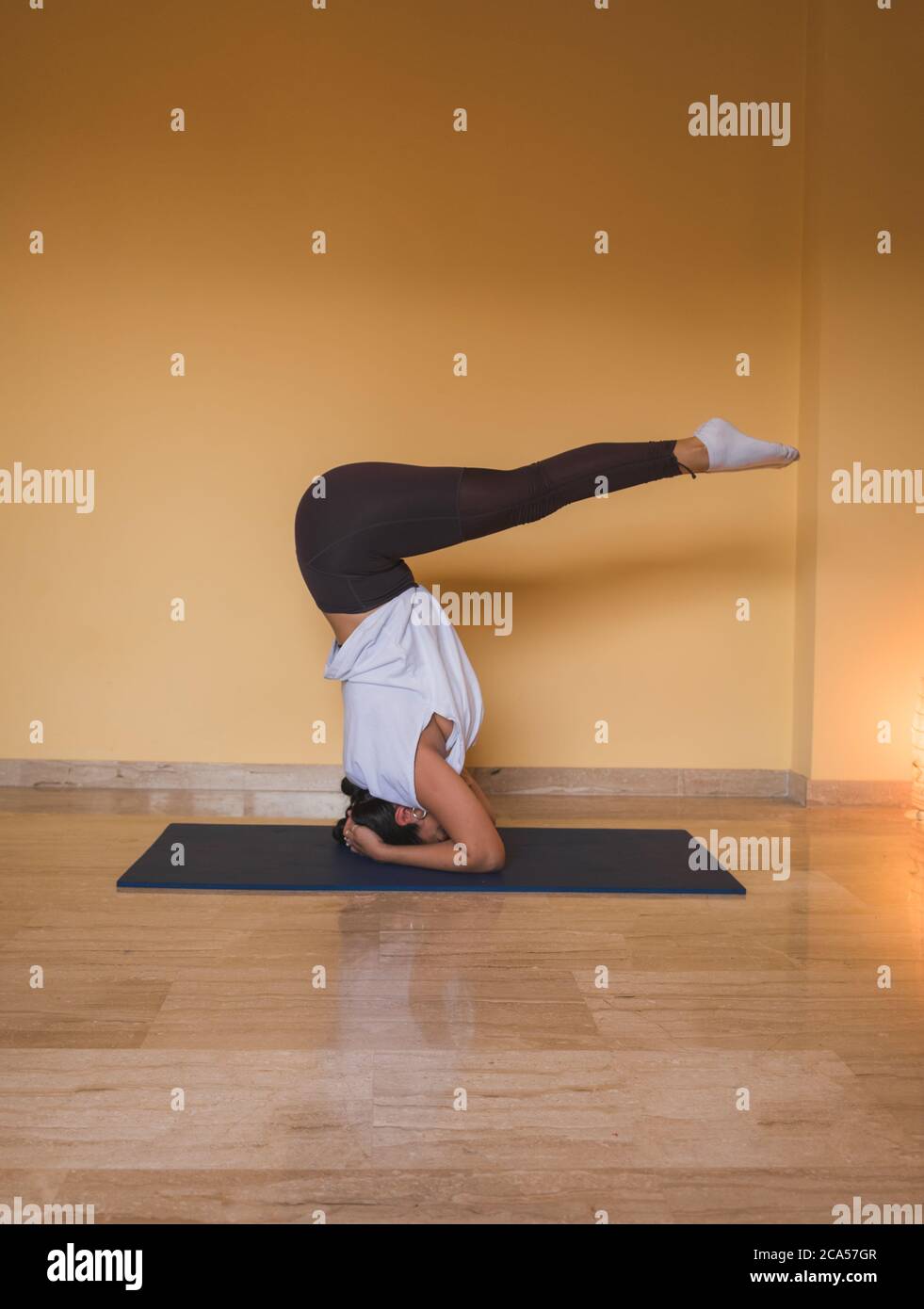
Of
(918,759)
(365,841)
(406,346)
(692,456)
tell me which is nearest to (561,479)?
(692,456)

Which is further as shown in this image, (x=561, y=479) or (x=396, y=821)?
(x=396, y=821)

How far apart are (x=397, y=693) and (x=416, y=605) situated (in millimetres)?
282

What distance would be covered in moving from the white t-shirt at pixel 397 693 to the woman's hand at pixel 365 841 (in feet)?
0.37

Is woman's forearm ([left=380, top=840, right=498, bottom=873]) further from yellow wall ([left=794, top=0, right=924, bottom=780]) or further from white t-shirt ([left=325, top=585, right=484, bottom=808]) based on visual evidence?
yellow wall ([left=794, top=0, right=924, bottom=780])

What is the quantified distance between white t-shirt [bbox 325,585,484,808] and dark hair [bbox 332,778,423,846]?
0.03 metres

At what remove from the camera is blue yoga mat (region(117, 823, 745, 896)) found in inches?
115

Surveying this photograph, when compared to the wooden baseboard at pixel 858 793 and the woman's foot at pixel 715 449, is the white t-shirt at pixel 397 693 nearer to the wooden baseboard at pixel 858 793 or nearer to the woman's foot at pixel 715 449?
the woman's foot at pixel 715 449

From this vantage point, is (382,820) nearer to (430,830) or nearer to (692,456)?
(430,830)

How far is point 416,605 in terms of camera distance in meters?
3.20

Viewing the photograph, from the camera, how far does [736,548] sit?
4.35 metres

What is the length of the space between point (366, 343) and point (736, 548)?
1706 millimetres

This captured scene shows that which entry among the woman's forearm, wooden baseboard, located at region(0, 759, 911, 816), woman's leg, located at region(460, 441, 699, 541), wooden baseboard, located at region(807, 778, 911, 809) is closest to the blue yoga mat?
the woman's forearm
